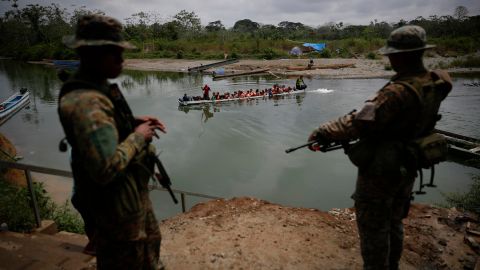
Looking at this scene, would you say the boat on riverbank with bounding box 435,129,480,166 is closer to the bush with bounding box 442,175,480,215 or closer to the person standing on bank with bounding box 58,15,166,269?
the bush with bounding box 442,175,480,215

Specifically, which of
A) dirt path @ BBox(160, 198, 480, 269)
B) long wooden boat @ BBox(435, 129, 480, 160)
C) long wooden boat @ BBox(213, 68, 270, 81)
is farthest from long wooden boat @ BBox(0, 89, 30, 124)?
long wooden boat @ BBox(435, 129, 480, 160)

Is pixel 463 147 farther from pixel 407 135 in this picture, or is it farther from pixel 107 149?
pixel 107 149

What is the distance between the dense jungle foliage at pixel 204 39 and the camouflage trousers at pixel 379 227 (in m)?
37.1

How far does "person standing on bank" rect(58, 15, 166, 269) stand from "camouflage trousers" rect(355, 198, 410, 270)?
1578 millimetres

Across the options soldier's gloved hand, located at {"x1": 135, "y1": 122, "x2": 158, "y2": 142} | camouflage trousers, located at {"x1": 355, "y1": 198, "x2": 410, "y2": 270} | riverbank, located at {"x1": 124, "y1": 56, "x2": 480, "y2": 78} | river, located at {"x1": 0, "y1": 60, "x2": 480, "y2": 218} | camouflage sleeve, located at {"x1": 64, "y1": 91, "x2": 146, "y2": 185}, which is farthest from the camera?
riverbank, located at {"x1": 124, "y1": 56, "x2": 480, "y2": 78}

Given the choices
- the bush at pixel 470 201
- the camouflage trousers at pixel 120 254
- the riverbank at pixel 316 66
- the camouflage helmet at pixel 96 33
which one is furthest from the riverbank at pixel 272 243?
the riverbank at pixel 316 66

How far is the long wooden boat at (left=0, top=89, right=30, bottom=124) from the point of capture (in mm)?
18766

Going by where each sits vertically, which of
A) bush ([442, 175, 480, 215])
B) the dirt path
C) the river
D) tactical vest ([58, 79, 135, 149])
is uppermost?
tactical vest ([58, 79, 135, 149])

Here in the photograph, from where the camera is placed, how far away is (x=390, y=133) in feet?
7.83

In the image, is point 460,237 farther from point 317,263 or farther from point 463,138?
point 463,138

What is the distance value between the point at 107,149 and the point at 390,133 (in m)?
1.86

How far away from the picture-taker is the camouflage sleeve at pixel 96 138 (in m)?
1.57

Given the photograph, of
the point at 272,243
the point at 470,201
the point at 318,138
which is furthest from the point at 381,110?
the point at 470,201

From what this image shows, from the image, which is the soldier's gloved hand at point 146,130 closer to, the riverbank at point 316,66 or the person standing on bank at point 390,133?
the person standing on bank at point 390,133
